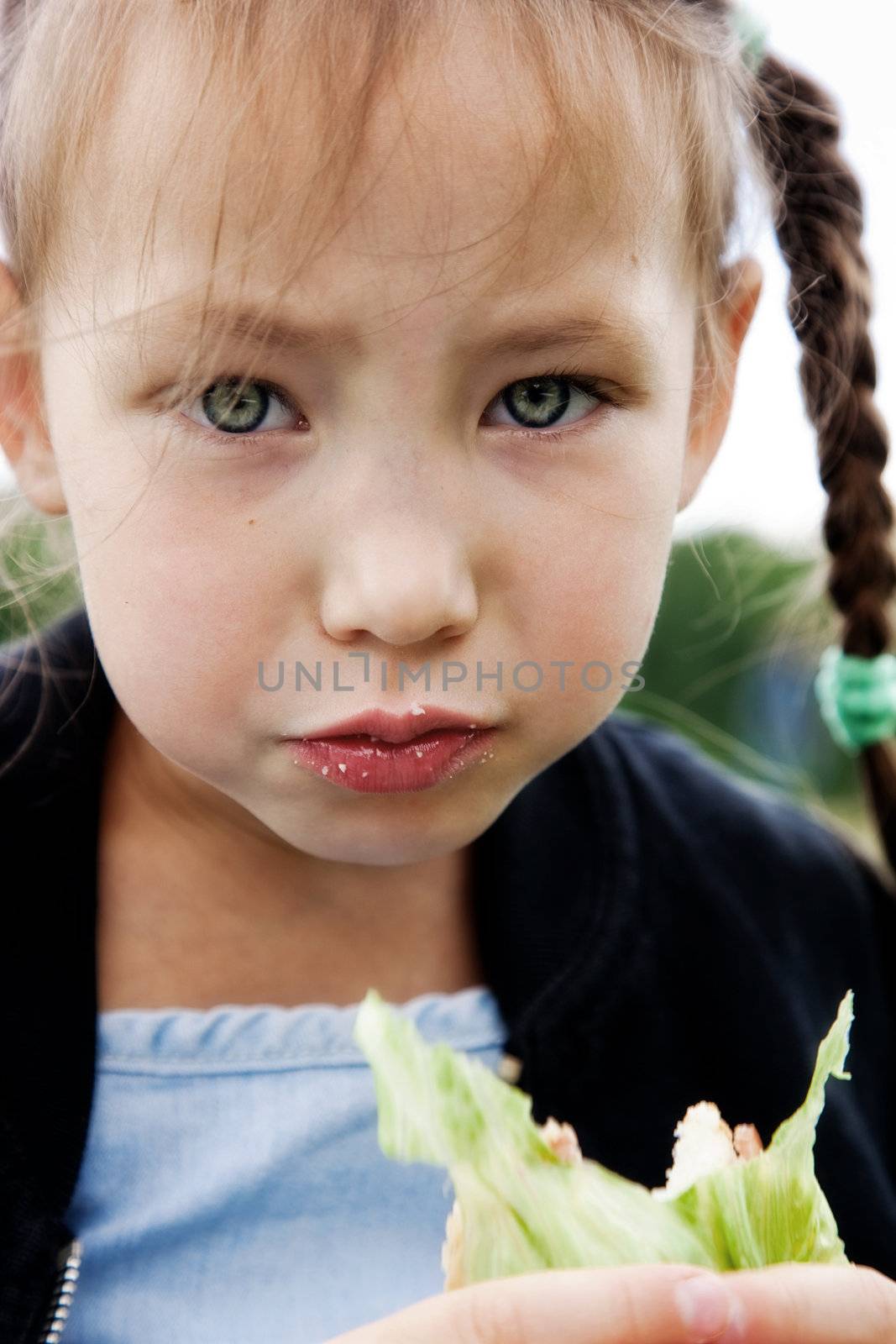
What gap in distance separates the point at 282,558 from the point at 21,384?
0.43 m

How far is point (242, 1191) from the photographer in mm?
A: 1491

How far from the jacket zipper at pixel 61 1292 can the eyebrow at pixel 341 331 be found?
888 millimetres

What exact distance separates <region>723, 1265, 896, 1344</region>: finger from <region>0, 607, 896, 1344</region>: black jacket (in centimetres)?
61

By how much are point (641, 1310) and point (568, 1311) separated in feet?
0.16

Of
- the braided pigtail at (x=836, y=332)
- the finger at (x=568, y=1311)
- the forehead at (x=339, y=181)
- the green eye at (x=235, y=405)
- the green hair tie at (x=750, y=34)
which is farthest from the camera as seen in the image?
the braided pigtail at (x=836, y=332)

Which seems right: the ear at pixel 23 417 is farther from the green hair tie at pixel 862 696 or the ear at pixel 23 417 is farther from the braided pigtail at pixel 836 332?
the green hair tie at pixel 862 696

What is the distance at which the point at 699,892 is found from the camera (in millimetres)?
1821

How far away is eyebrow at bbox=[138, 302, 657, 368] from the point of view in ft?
3.75

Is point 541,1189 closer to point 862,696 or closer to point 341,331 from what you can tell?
point 341,331

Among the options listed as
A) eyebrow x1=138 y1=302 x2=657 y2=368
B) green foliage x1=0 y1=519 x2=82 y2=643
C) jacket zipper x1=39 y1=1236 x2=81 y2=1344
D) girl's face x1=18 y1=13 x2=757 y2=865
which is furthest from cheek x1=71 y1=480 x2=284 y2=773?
jacket zipper x1=39 y1=1236 x2=81 y2=1344

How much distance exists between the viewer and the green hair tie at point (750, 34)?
1577mm

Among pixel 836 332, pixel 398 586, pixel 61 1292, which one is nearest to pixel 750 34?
pixel 836 332

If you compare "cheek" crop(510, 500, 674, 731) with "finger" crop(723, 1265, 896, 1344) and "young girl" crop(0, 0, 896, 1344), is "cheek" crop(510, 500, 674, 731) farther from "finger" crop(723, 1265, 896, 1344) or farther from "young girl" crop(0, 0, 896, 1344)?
"finger" crop(723, 1265, 896, 1344)

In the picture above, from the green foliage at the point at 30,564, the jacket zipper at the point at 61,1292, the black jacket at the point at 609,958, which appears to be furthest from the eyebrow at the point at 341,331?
the jacket zipper at the point at 61,1292
